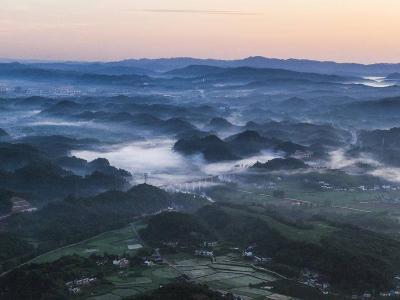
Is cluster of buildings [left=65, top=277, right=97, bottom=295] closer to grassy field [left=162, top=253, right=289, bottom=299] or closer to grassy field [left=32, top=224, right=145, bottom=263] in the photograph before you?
grassy field [left=162, top=253, right=289, bottom=299]

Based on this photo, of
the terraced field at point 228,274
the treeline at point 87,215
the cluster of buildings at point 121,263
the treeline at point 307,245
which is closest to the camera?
the terraced field at point 228,274

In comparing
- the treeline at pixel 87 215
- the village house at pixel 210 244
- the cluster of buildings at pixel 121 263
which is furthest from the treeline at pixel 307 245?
the cluster of buildings at pixel 121 263

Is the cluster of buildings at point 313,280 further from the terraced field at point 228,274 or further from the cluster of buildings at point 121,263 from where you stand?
the cluster of buildings at point 121,263

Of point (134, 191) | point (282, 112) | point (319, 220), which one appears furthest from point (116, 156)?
point (282, 112)

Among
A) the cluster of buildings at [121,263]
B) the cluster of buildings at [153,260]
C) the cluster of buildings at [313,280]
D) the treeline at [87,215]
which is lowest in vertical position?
the treeline at [87,215]

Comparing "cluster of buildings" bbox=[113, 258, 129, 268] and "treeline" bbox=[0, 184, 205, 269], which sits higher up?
"cluster of buildings" bbox=[113, 258, 129, 268]

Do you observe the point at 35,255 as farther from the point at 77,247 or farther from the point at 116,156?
the point at 116,156

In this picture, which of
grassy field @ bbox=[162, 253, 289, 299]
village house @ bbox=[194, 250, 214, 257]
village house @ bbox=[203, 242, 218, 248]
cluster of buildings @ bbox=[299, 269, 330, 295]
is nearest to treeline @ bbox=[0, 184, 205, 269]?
village house @ bbox=[203, 242, 218, 248]
